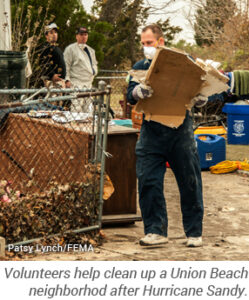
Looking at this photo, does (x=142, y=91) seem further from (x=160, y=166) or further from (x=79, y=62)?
(x=79, y=62)

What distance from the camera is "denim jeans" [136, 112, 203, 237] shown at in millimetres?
5691

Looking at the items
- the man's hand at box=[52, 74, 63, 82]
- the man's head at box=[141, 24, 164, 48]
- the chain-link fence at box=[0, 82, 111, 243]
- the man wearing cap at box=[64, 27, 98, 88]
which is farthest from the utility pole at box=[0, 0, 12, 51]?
the man's head at box=[141, 24, 164, 48]

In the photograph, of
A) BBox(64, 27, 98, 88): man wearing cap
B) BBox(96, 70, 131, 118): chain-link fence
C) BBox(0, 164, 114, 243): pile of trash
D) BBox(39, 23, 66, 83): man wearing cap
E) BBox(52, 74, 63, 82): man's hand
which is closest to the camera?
BBox(0, 164, 114, 243): pile of trash

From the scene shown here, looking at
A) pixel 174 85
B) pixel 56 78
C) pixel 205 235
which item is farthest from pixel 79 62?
pixel 174 85

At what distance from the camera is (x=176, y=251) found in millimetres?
5598

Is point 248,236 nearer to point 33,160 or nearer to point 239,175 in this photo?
point 33,160

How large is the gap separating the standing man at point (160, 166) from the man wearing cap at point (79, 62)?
19.6 ft

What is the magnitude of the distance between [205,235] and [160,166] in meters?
0.94

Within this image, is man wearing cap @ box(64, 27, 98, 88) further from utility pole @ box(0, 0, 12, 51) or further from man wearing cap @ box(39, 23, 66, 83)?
utility pole @ box(0, 0, 12, 51)

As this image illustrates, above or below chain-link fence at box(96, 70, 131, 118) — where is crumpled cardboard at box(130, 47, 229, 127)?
above

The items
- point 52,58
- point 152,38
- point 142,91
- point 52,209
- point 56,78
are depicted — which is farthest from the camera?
point 52,58

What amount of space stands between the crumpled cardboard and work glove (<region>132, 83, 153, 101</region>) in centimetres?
4

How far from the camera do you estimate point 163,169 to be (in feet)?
19.2
